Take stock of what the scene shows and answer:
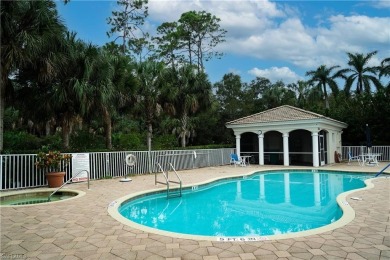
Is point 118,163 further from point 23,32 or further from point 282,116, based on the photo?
point 282,116

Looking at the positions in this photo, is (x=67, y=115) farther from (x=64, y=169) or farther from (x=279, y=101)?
(x=279, y=101)

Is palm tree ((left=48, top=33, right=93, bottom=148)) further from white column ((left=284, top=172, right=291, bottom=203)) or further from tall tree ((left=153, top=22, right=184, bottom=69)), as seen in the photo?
tall tree ((left=153, top=22, right=184, bottom=69))

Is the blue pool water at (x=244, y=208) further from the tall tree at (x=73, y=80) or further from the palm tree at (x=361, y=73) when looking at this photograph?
the palm tree at (x=361, y=73)

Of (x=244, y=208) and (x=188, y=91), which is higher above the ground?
(x=188, y=91)

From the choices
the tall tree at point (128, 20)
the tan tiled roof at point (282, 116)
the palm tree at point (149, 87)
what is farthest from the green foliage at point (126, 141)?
the tall tree at point (128, 20)

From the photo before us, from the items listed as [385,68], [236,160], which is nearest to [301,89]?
[385,68]

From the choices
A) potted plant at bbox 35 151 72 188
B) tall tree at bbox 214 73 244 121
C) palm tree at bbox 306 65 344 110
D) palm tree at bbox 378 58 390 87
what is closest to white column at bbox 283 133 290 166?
potted plant at bbox 35 151 72 188

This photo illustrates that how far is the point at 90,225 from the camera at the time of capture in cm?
537

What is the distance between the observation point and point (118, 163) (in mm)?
13234

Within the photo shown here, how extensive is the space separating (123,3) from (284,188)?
85.1 ft

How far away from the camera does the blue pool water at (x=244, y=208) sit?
6432 millimetres

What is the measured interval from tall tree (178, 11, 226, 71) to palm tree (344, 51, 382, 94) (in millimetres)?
14012

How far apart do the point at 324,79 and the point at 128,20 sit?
908 inches

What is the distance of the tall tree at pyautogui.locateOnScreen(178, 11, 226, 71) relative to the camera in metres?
31.1
